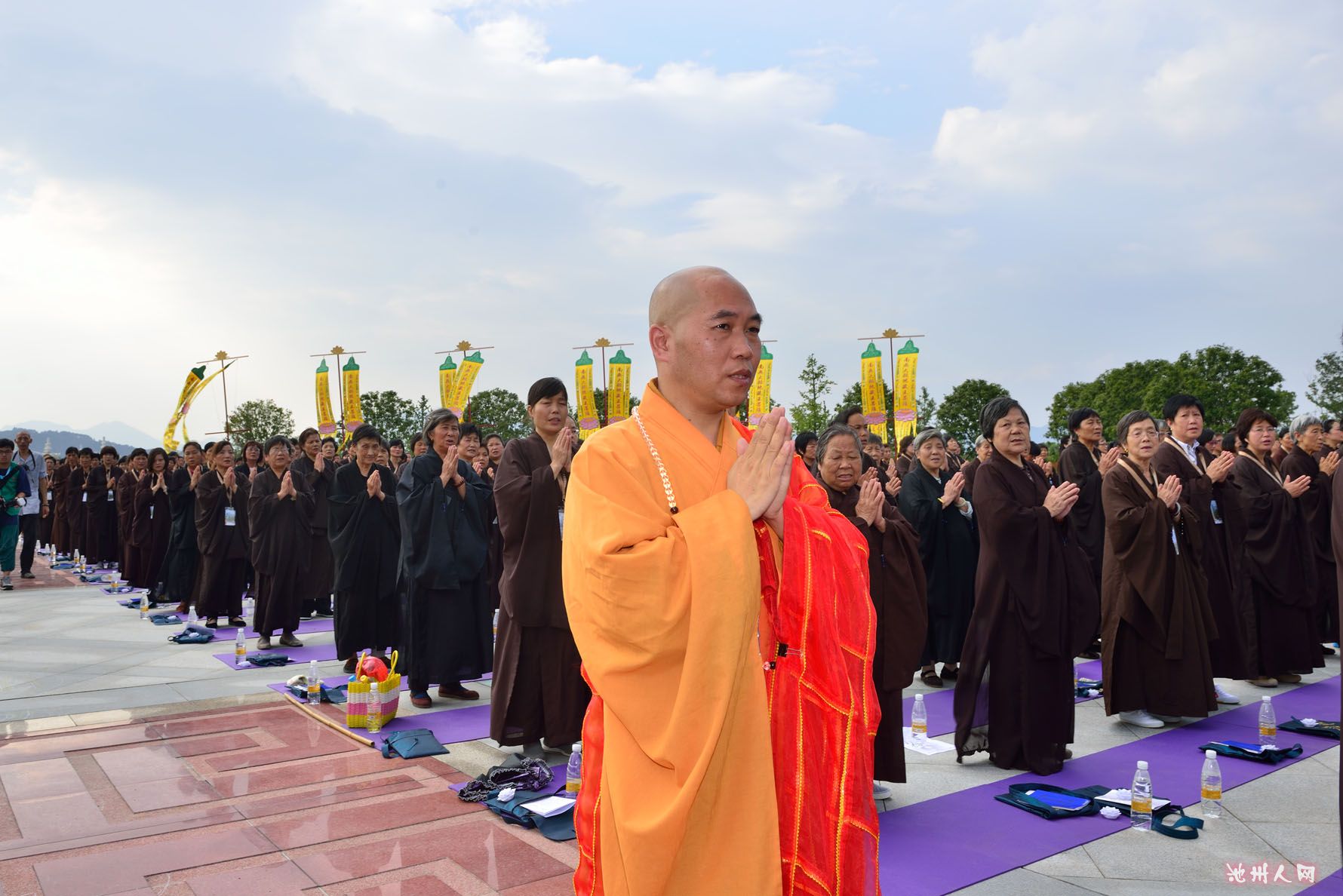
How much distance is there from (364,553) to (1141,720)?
6.05 m

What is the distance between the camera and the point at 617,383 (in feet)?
83.7

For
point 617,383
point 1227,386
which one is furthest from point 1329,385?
point 617,383

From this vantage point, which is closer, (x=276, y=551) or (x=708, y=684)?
(x=708, y=684)

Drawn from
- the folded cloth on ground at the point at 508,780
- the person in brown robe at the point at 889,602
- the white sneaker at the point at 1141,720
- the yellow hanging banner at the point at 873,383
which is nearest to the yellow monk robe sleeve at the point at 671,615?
the person in brown robe at the point at 889,602

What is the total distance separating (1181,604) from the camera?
19.1ft

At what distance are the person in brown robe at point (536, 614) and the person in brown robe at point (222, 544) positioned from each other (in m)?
6.20

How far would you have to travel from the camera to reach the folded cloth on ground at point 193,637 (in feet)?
30.5

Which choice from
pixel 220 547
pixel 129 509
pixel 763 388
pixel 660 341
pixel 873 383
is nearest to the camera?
pixel 660 341

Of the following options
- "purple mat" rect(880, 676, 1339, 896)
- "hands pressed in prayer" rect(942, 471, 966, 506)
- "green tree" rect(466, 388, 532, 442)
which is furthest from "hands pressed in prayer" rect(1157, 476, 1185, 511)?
"green tree" rect(466, 388, 532, 442)

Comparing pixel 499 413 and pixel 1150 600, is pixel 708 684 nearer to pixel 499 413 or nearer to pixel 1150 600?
pixel 1150 600

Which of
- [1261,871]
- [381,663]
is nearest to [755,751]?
[1261,871]

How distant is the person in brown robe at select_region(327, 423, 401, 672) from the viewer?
7.58 m

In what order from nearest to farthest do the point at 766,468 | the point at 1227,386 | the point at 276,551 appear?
the point at 766,468 < the point at 276,551 < the point at 1227,386

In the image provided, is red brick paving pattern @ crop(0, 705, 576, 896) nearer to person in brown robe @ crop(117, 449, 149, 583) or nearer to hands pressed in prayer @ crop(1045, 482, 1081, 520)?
hands pressed in prayer @ crop(1045, 482, 1081, 520)
